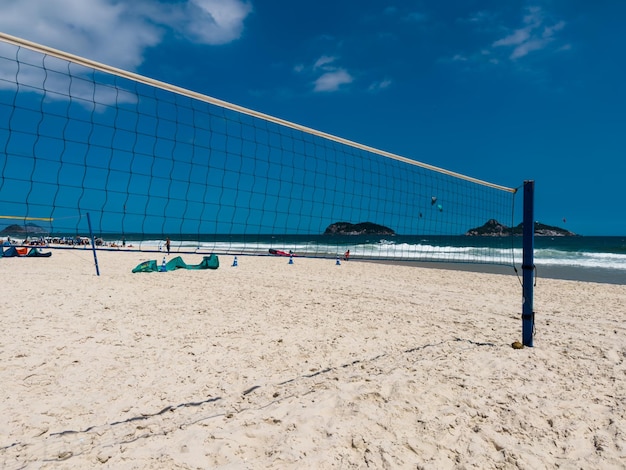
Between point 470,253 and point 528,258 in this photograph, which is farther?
point 470,253

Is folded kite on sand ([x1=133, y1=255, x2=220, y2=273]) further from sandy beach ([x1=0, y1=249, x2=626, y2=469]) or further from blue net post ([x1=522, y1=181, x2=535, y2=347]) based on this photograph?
blue net post ([x1=522, y1=181, x2=535, y2=347])

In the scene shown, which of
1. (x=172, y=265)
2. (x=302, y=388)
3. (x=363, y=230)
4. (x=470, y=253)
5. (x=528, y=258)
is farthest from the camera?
(x=470, y=253)

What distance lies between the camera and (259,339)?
3848 millimetres

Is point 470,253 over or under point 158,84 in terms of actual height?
under

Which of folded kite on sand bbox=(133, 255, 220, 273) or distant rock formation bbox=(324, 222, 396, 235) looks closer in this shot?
distant rock formation bbox=(324, 222, 396, 235)

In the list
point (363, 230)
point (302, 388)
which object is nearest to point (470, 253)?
point (363, 230)

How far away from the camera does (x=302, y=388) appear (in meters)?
2.73

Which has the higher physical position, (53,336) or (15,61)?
(15,61)

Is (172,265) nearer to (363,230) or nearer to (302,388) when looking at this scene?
(363,230)

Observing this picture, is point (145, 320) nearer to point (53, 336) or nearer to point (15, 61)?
point (53, 336)

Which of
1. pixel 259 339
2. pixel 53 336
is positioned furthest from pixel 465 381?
pixel 53 336

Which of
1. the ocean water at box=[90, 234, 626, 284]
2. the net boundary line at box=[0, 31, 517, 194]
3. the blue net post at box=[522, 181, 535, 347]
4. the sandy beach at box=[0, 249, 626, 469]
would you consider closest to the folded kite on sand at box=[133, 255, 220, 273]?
the ocean water at box=[90, 234, 626, 284]

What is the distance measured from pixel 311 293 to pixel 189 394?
4230 millimetres

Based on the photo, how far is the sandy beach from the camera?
2.00m
